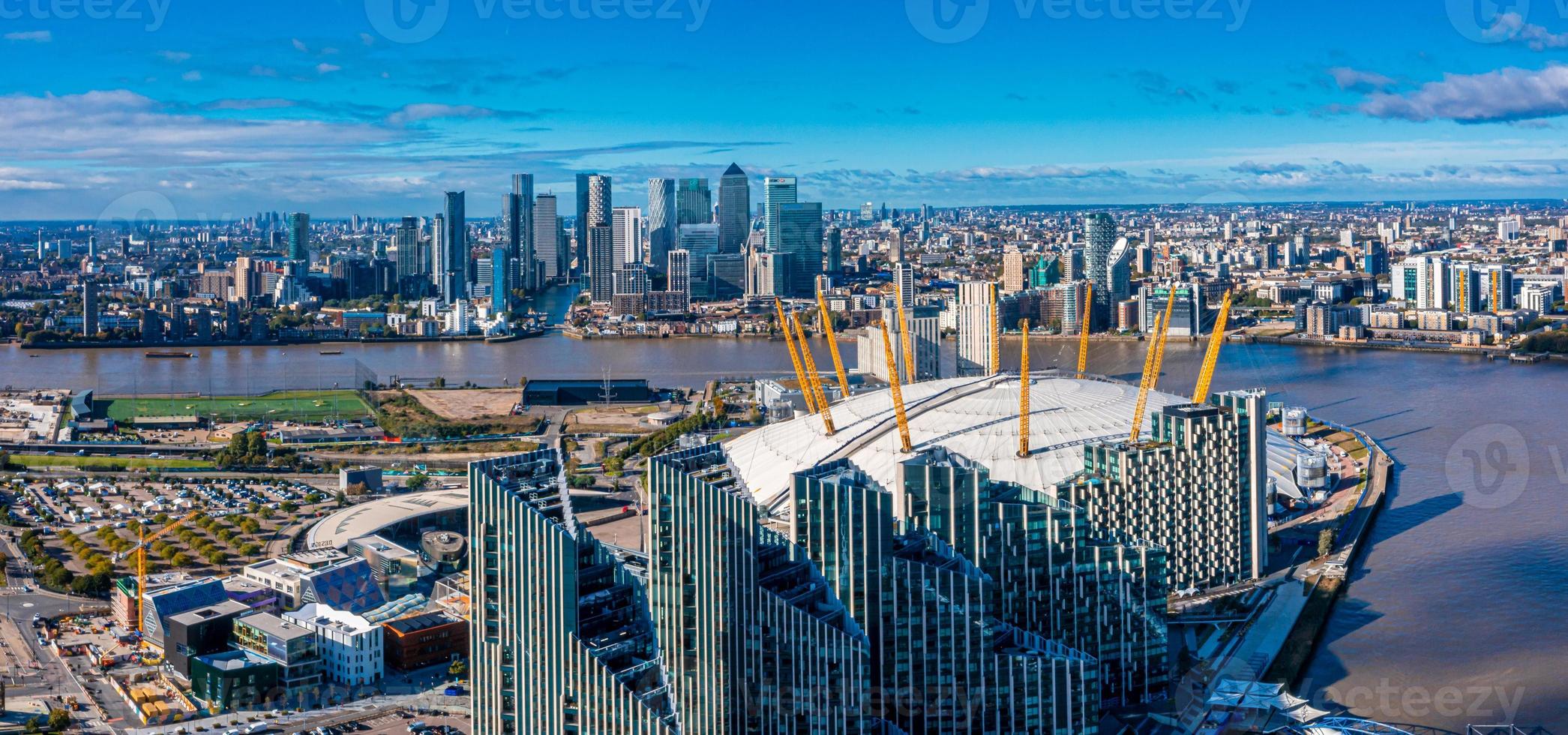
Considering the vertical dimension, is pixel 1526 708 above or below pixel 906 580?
below

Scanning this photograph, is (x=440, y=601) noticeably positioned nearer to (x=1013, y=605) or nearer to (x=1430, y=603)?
(x=1013, y=605)

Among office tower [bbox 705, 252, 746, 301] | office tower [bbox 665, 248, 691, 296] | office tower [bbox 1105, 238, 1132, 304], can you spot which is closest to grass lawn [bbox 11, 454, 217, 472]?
office tower [bbox 1105, 238, 1132, 304]

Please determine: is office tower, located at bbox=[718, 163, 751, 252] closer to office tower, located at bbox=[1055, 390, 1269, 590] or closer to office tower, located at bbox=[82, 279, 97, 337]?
office tower, located at bbox=[82, 279, 97, 337]

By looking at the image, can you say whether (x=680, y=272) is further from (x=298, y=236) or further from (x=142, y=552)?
(x=142, y=552)

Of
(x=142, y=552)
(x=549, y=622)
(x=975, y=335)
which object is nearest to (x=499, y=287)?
(x=975, y=335)

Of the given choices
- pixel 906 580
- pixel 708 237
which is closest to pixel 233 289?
pixel 708 237
